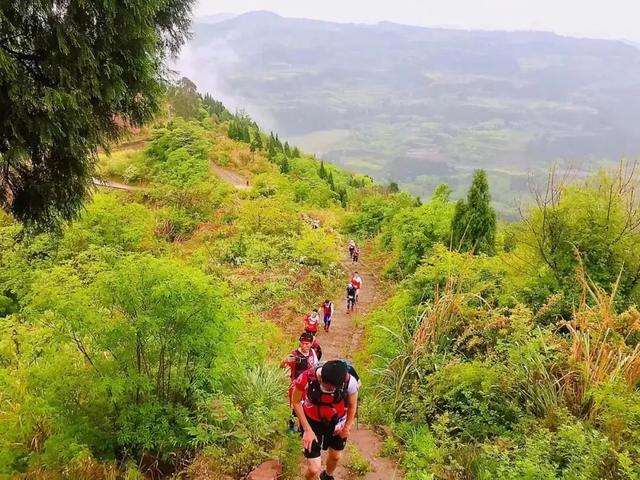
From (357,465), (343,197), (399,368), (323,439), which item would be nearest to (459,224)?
(399,368)

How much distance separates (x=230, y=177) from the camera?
33.3 metres

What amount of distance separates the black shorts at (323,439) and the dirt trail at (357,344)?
2.77 feet

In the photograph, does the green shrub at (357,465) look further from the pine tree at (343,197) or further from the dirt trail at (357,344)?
the pine tree at (343,197)

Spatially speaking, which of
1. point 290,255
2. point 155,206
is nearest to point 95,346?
point 290,255

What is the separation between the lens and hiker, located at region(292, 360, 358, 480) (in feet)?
14.6

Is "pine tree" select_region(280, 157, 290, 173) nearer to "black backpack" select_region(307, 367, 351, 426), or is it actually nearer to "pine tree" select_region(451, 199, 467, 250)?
"pine tree" select_region(451, 199, 467, 250)

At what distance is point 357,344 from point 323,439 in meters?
8.03

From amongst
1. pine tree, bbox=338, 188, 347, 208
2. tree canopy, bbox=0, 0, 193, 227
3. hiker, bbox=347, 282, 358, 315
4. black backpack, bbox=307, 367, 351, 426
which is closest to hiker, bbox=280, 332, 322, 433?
black backpack, bbox=307, 367, 351, 426

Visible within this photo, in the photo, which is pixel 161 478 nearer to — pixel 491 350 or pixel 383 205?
pixel 491 350

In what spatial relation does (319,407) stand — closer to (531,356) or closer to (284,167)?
(531,356)

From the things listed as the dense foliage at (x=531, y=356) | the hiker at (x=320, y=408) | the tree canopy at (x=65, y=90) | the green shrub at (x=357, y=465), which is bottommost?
the green shrub at (x=357, y=465)

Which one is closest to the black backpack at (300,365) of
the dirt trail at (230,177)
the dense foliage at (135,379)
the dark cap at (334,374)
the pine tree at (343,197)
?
the dense foliage at (135,379)

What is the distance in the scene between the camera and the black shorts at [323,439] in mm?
4547

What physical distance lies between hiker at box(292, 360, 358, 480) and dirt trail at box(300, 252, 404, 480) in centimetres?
99
